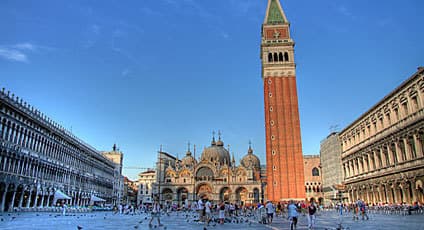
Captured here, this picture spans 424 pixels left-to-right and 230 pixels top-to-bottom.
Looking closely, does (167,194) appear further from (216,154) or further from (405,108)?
(405,108)

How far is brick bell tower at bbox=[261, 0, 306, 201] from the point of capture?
169ft

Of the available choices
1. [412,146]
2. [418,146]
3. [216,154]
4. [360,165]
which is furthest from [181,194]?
[418,146]

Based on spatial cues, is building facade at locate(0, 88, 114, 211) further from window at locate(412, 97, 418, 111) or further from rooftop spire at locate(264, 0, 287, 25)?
rooftop spire at locate(264, 0, 287, 25)

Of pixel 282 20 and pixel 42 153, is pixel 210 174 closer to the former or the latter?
pixel 282 20

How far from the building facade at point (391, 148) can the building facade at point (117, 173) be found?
161 feet

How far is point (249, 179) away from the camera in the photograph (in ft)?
237

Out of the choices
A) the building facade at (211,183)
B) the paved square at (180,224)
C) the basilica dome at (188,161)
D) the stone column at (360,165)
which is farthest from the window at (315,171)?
the paved square at (180,224)

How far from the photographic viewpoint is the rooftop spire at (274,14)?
6133 cm

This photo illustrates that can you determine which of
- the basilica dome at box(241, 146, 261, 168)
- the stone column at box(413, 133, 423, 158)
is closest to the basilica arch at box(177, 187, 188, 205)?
the basilica dome at box(241, 146, 261, 168)

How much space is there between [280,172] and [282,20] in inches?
1098

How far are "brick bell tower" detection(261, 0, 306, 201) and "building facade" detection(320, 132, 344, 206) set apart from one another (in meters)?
6.12

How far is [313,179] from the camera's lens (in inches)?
2840

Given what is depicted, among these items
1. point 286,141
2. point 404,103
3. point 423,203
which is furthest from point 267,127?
point 423,203

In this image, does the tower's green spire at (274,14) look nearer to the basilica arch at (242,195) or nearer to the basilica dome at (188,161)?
the basilica arch at (242,195)
